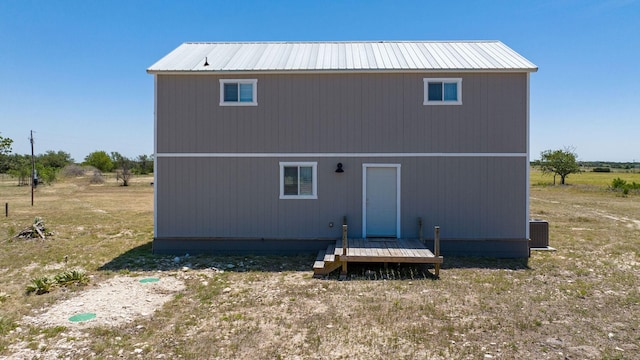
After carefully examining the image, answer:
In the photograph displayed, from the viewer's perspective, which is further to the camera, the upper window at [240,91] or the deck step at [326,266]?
the upper window at [240,91]

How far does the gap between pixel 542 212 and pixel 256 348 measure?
1797 centimetres

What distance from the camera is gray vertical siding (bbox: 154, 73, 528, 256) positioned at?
33.6 ft

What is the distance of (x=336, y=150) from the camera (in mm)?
10422

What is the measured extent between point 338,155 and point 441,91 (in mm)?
3327

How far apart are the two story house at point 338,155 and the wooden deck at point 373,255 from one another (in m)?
1.15

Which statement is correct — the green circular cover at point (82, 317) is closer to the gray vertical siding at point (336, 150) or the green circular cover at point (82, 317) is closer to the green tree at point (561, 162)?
the gray vertical siding at point (336, 150)

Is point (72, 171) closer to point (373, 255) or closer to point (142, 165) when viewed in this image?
point (142, 165)

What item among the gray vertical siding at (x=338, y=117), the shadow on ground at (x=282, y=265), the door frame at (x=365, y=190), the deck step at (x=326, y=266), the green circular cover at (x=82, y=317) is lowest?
the green circular cover at (x=82, y=317)

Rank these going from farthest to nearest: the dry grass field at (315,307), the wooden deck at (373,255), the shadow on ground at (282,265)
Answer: the shadow on ground at (282,265), the wooden deck at (373,255), the dry grass field at (315,307)

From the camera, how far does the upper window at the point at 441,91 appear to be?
10255mm

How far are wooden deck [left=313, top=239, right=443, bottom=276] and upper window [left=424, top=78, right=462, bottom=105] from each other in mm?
3966

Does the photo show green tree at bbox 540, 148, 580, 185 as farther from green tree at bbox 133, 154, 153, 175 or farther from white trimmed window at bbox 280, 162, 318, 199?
green tree at bbox 133, 154, 153, 175

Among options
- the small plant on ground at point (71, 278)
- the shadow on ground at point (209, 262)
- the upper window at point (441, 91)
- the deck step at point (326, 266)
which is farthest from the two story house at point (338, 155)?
the small plant on ground at point (71, 278)

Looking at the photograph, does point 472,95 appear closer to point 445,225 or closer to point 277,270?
point 445,225
